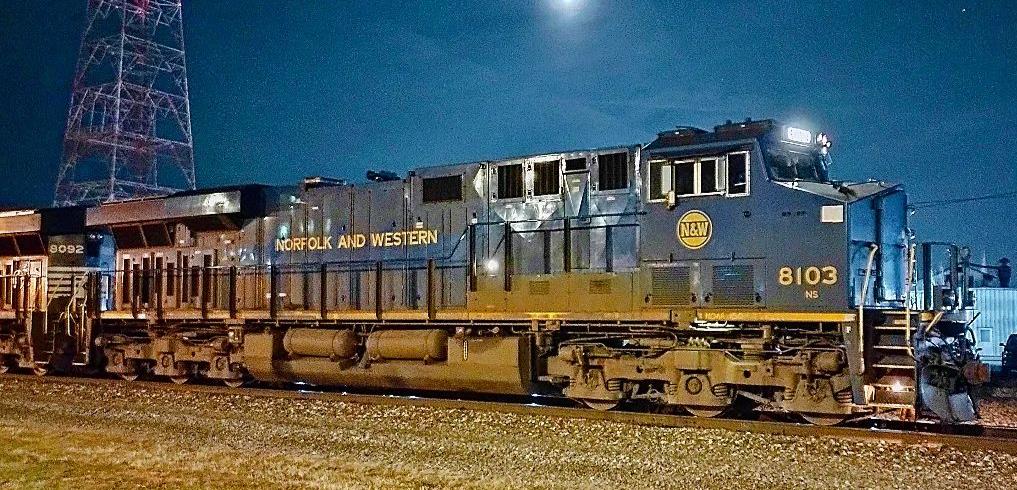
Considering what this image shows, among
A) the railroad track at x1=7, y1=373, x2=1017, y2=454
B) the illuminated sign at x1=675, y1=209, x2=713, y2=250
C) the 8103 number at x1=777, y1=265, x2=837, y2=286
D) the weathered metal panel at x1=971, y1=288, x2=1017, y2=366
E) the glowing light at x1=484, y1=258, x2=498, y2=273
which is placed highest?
the illuminated sign at x1=675, y1=209, x2=713, y2=250

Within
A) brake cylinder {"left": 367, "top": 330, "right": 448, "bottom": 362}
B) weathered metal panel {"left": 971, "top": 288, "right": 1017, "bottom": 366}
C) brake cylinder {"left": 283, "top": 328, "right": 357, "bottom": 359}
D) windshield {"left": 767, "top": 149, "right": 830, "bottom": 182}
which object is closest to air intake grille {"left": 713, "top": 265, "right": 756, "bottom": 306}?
windshield {"left": 767, "top": 149, "right": 830, "bottom": 182}

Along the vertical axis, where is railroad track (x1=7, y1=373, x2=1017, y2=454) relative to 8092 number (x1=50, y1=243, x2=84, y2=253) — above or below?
below

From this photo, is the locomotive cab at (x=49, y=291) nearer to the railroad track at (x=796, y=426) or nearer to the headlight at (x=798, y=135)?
the railroad track at (x=796, y=426)

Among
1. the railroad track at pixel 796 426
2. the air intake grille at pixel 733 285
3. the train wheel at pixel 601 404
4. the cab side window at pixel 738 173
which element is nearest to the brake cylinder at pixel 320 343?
the railroad track at pixel 796 426

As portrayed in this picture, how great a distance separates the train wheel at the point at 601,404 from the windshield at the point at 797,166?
337cm

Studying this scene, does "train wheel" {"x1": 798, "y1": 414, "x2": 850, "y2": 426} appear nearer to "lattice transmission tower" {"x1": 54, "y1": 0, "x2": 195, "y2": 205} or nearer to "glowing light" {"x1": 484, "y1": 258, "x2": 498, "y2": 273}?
"glowing light" {"x1": 484, "y1": 258, "x2": 498, "y2": 273}

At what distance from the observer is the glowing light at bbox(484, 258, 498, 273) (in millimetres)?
12281

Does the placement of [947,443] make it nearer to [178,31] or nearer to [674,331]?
[674,331]

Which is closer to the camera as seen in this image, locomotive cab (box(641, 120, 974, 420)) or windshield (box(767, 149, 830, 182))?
locomotive cab (box(641, 120, 974, 420))

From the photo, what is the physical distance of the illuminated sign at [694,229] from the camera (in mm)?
10445

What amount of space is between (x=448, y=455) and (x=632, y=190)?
433 centimetres

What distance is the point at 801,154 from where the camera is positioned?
35.0ft

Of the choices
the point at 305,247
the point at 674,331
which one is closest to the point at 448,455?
the point at 674,331

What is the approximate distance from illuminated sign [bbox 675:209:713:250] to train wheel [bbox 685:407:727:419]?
Answer: 1883 mm
